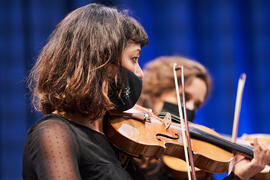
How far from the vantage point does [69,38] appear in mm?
1100

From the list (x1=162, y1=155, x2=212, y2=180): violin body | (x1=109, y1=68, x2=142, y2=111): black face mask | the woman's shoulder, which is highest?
(x1=109, y1=68, x2=142, y2=111): black face mask

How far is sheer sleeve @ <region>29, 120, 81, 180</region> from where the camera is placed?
3.14ft

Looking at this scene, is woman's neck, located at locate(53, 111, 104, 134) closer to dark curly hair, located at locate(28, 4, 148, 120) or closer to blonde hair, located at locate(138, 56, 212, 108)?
dark curly hair, located at locate(28, 4, 148, 120)

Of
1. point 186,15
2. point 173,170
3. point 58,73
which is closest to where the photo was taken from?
point 58,73

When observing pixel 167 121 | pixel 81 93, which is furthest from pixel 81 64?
pixel 167 121

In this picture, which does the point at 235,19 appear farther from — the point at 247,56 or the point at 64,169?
the point at 64,169

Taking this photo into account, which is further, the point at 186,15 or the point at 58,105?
the point at 186,15

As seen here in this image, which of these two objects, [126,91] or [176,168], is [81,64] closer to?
[126,91]

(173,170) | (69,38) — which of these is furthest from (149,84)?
(69,38)

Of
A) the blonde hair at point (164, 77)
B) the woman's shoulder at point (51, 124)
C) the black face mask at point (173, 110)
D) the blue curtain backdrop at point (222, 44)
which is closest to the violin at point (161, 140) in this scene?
the woman's shoulder at point (51, 124)

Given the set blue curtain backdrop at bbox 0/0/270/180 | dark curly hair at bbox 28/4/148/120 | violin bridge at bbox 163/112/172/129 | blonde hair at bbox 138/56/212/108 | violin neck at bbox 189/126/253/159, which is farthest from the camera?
blue curtain backdrop at bbox 0/0/270/180

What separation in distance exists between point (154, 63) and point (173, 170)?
0.64 metres

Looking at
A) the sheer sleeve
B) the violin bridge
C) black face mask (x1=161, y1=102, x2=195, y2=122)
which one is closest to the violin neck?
the violin bridge

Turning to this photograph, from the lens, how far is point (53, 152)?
0.97 metres
